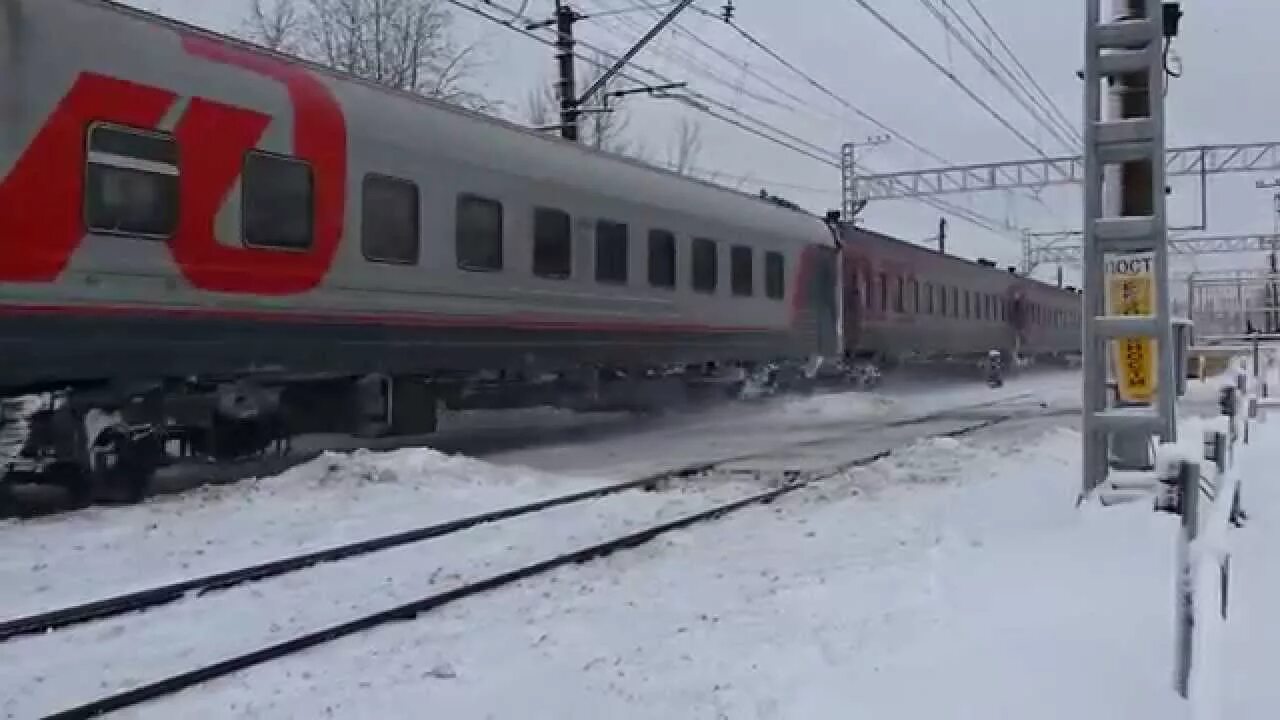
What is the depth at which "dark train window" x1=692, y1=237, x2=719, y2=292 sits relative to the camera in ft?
58.5

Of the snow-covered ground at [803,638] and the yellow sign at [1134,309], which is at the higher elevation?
the yellow sign at [1134,309]

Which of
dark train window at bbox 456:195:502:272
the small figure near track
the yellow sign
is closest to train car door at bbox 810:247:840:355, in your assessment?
dark train window at bbox 456:195:502:272

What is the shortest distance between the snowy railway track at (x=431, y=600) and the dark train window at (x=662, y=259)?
452 cm

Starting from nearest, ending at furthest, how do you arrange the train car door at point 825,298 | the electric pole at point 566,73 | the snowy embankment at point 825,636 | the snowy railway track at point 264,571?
the snowy embankment at point 825,636
the snowy railway track at point 264,571
the train car door at point 825,298
the electric pole at point 566,73

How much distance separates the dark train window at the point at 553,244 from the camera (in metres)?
14.2

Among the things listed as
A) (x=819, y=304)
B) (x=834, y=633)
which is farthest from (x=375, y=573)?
(x=819, y=304)

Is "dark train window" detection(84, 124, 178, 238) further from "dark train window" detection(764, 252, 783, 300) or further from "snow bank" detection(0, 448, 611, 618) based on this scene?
"dark train window" detection(764, 252, 783, 300)

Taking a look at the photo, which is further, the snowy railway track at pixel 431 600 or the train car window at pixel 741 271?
the train car window at pixel 741 271

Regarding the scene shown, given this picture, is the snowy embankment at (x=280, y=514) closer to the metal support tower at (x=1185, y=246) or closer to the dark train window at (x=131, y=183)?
the dark train window at (x=131, y=183)

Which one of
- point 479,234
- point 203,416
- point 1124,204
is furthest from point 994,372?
point 203,416

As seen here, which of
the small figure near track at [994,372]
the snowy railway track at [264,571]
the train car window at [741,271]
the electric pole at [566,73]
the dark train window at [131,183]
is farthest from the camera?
the small figure near track at [994,372]

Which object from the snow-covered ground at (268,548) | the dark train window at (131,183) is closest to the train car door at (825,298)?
the snow-covered ground at (268,548)

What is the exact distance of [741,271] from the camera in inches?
760

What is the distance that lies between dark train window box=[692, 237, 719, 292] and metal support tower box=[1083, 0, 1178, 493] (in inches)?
332
